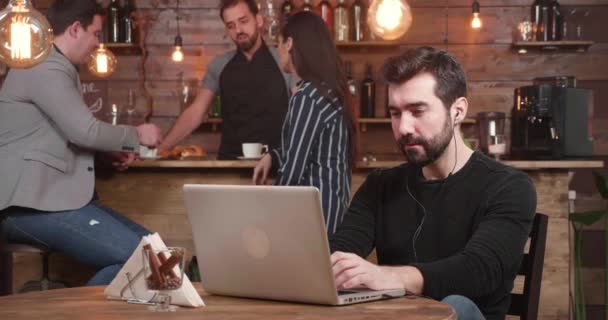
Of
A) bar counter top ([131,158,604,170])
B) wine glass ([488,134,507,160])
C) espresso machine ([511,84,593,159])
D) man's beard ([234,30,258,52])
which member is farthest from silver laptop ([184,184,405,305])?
espresso machine ([511,84,593,159])

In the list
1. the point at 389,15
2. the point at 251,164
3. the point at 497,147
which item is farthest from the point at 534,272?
the point at 389,15

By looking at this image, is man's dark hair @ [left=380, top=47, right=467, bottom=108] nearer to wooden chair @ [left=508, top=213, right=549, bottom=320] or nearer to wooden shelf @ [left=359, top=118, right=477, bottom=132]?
wooden chair @ [left=508, top=213, right=549, bottom=320]

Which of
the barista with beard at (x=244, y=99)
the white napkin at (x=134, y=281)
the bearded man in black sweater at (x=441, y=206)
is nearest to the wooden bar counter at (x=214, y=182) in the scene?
the barista with beard at (x=244, y=99)

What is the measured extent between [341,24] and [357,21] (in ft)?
0.35

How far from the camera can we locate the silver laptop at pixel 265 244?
167 centimetres

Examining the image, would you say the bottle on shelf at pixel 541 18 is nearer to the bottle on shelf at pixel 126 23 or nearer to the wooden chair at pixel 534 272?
the bottle on shelf at pixel 126 23

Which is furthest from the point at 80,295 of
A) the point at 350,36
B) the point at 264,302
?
the point at 350,36

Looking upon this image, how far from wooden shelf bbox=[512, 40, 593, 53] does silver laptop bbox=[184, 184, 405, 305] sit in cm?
449

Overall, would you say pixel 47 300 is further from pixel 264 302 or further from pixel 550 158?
pixel 550 158

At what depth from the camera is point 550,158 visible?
4406 millimetres

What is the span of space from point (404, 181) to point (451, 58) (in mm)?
319

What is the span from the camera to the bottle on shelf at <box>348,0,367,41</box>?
6.05 metres

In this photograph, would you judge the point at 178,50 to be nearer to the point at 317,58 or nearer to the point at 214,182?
the point at 214,182

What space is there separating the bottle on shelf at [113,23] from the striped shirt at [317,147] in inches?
124
